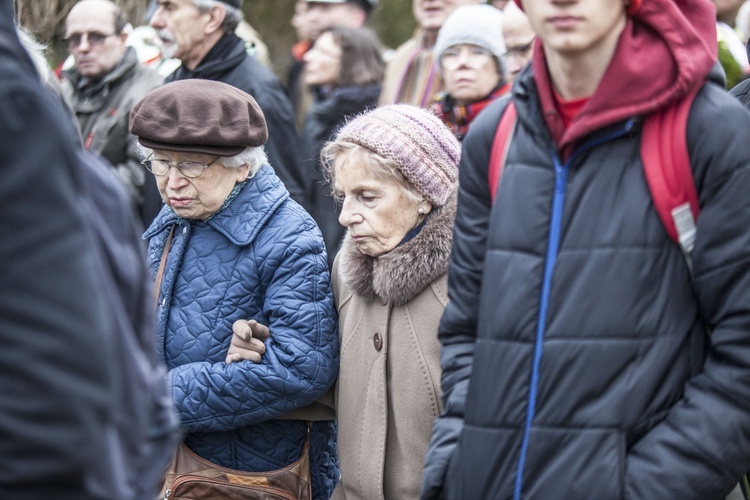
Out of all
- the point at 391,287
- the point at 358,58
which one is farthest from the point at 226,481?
the point at 358,58

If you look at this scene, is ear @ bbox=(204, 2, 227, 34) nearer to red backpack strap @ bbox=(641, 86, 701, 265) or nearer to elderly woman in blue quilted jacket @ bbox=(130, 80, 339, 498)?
elderly woman in blue quilted jacket @ bbox=(130, 80, 339, 498)

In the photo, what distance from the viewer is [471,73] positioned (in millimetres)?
5801

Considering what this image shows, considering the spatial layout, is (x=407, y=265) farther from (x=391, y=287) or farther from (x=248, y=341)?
(x=248, y=341)

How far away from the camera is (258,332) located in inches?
142

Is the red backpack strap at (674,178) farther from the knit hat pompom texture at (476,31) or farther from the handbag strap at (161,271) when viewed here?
the knit hat pompom texture at (476,31)

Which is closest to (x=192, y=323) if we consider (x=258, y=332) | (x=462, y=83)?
(x=258, y=332)

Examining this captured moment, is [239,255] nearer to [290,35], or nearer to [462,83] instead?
[462,83]

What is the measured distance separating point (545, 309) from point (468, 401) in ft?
0.93

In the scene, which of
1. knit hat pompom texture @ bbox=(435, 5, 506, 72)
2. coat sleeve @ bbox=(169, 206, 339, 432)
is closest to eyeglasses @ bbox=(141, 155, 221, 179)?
coat sleeve @ bbox=(169, 206, 339, 432)

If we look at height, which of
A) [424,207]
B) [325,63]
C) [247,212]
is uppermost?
[424,207]

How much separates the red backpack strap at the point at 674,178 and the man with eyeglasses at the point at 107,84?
400 centimetres

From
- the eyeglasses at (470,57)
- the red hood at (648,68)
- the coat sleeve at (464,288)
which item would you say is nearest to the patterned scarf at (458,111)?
the eyeglasses at (470,57)

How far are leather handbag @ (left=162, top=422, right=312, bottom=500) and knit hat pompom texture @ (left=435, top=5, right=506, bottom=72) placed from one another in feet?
9.04

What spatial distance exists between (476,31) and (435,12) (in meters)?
1.53
